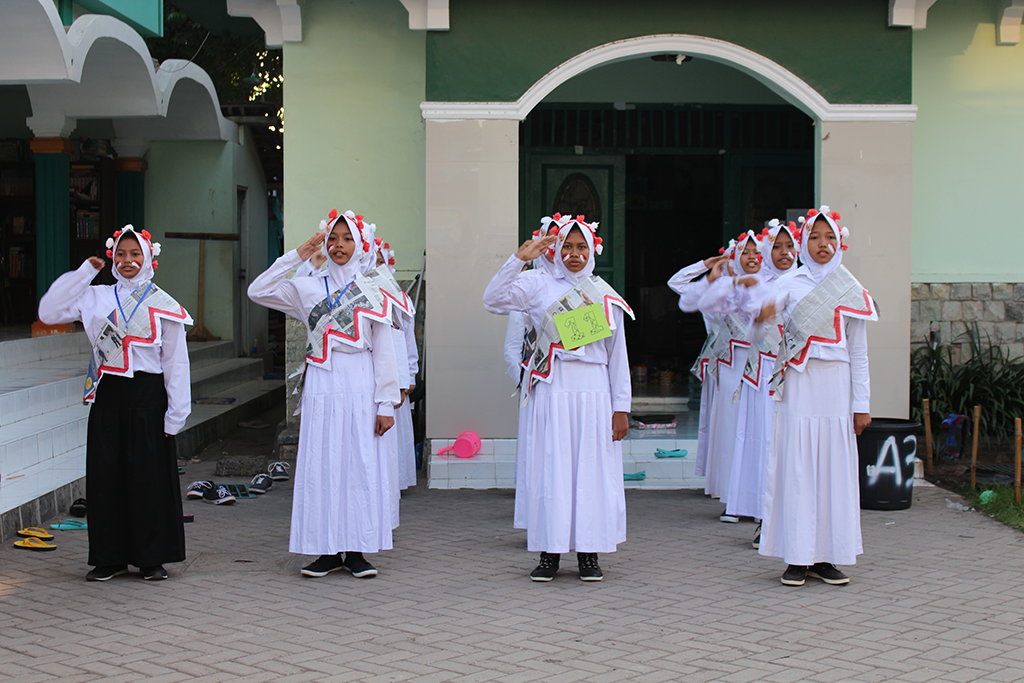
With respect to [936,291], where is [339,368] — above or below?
below

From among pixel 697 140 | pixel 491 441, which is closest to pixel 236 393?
pixel 491 441

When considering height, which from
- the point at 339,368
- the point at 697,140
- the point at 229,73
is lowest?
the point at 339,368

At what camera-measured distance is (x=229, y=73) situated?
2067cm

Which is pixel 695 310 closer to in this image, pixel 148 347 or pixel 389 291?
pixel 389 291

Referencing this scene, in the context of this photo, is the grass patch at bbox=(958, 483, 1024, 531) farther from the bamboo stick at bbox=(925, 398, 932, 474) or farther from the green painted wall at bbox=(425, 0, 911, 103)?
the green painted wall at bbox=(425, 0, 911, 103)

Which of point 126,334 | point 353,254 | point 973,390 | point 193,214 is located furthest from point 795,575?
point 193,214

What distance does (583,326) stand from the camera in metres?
5.37

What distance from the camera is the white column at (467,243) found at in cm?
816

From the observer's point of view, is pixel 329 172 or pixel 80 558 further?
pixel 329 172

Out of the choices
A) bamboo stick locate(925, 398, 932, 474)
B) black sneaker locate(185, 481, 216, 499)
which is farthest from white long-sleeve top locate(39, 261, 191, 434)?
bamboo stick locate(925, 398, 932, 474)

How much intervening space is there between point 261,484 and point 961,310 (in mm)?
6490

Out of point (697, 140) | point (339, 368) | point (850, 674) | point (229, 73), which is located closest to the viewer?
point (850, 674)

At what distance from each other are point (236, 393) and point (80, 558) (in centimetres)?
716

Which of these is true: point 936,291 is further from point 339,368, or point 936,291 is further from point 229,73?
point 229,73
